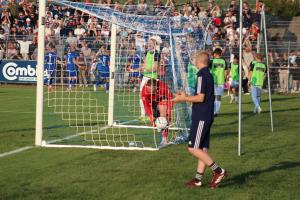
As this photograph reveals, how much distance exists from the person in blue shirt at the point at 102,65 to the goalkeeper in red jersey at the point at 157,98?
11039mm

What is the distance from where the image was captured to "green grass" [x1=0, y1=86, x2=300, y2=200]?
9977 millimetres

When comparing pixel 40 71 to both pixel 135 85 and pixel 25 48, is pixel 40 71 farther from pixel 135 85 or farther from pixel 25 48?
pixel 25 48

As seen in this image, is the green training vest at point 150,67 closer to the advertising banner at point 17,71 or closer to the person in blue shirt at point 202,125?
the person in blue shirt at point 202,125

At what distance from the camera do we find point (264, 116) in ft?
73.7

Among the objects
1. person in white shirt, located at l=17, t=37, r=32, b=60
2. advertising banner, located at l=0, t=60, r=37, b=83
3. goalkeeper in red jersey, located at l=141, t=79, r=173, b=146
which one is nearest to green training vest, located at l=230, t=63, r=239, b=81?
advertising banner, located at l=0, t=60, r=37, b=83

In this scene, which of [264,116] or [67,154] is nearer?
[67,154]

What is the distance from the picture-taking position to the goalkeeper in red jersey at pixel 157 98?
52.4 feet

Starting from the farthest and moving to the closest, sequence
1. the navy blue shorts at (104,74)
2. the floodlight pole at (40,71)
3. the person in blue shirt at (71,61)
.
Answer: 1. the navy blue shorts at (104,74)
2. the person in blue shirt at (71,61)
3. the floodlight pole at (40,71)

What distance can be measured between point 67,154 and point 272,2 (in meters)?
28.7

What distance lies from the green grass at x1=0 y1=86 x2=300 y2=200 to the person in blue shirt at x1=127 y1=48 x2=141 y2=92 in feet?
15.4

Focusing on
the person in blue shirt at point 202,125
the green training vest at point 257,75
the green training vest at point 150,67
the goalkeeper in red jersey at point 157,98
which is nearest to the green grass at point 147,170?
the person in blue shirt at point 202,125

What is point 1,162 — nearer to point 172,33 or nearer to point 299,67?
point 172,33

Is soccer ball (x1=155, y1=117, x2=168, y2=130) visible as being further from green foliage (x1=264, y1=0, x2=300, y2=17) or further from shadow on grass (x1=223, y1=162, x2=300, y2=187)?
green foliage (x1=264, y1=0, x2=300, y2=17)

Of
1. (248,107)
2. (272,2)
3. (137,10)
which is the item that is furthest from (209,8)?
(137,10)
